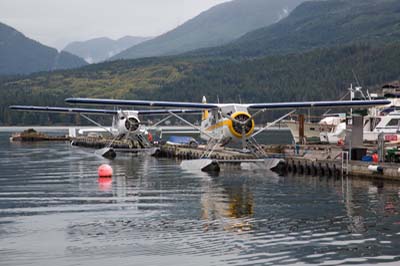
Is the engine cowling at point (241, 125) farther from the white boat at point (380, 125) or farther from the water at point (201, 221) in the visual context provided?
the white boat at point (380, 125)

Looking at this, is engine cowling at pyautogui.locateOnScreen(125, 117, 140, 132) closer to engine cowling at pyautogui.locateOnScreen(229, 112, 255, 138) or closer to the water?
engine cowling at pyautogui.locateOnScreen(229, 112, 255, 138)

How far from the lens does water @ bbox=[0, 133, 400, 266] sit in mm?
13359

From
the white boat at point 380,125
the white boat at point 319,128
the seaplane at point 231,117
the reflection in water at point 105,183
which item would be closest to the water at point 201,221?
the reflection in water at point 105,183

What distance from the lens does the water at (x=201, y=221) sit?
13359 mm

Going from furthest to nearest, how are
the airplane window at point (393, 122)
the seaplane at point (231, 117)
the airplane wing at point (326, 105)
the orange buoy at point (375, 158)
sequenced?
1. the airplane window at point (393, 122)
2. the airplane wing at point (326, 105)
3. the seaplane at point (231, 117)
4. the orange buoy at point (375, 158)

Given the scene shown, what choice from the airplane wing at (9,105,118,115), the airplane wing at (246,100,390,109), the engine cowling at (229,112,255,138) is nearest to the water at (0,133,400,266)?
the engine cowling at (229,112,255,138)

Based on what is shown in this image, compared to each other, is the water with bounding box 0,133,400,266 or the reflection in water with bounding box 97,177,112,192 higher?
the reflection in water with bounding box 97,177,112,192

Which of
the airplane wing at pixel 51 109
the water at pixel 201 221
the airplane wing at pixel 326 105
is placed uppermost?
the airplane wing at pixel 51 109

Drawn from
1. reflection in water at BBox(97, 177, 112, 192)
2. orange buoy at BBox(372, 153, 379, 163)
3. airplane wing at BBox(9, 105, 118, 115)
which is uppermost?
airplane wing at BBox(9, 105, 118, 115)

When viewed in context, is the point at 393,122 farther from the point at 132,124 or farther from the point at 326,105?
the point at 132,124

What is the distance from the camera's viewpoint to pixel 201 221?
17.3 metres

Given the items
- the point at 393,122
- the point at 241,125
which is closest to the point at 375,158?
the point at 241,125

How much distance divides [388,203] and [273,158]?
1213 cm

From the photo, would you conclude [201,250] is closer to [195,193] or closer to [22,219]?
[22,219]
